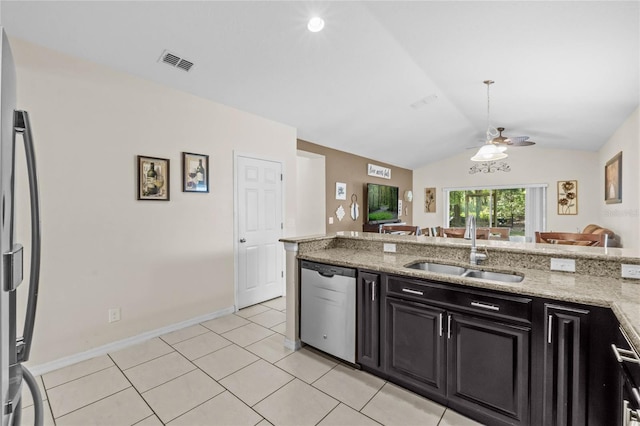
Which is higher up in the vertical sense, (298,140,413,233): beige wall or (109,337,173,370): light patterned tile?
(298,140,413,233): beige wall

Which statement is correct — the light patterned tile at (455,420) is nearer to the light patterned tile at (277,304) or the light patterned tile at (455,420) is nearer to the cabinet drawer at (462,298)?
the cabinet drawer at (462,298)

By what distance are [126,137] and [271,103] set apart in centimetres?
165

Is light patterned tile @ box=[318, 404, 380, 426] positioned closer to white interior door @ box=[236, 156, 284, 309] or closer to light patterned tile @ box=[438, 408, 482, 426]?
light patterned tile @ box=[438, 408, 482, 426]

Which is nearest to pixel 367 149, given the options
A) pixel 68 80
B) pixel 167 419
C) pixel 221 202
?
pixel 221 202

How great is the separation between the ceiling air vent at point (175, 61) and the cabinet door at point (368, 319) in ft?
8.19

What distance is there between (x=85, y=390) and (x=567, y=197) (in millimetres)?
Answer: 8788

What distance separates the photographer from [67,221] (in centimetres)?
253

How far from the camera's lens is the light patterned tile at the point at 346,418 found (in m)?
1.85

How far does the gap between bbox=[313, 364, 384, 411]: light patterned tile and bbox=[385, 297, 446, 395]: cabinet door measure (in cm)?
18

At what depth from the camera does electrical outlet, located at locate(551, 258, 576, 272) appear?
202cm

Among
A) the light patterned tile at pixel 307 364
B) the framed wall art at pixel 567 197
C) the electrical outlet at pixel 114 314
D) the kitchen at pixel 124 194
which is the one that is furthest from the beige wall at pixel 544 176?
the electrical outlet at pixel 114 314

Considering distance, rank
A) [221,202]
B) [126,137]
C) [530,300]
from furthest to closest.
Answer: [221,202] < [126,137] < [530,300]

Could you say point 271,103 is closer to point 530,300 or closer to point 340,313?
point 340,313

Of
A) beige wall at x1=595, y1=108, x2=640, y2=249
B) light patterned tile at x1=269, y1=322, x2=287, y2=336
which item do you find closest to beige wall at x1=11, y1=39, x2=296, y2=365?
light patterned tile at x1=269, y1=322, x2=287, y2=336
